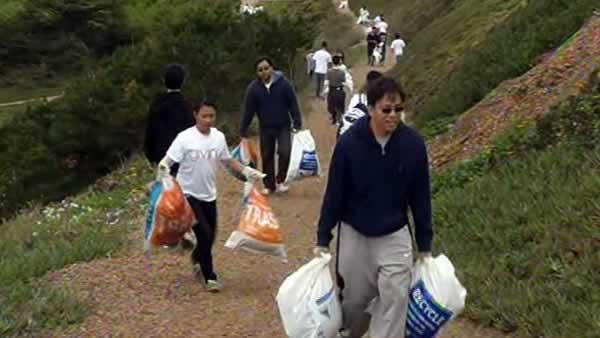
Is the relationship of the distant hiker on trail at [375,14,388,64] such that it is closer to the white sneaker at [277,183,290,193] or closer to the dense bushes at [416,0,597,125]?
the dense bushes at [416,0,597,125]

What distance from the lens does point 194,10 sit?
3100 cm

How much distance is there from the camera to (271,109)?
39.7ft

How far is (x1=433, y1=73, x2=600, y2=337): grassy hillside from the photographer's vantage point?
21.3 feet

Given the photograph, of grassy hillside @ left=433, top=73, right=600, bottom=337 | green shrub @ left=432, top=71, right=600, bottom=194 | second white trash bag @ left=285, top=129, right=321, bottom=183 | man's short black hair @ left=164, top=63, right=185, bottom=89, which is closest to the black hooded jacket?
man's short black hair @ left=164, top=63, right=185, bottom=89

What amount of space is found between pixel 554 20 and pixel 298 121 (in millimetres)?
5829

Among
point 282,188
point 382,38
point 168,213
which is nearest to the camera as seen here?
point 168,213

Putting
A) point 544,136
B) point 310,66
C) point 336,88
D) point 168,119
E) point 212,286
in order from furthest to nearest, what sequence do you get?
1. point 310,66
2. point 336,88
3. point 544,136
4. point 168,119
5. point 212,286

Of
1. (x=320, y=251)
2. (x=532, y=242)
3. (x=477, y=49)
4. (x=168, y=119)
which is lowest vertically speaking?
(x=532, y=242)

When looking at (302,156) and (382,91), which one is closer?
(382,91)

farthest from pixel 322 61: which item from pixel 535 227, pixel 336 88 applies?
pixel 535 227

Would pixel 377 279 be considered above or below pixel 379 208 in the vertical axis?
below

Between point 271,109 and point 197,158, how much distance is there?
415 cm

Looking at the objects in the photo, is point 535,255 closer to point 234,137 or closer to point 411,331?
point 411,331

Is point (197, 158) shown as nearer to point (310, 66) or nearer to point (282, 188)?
point (282, 188)
